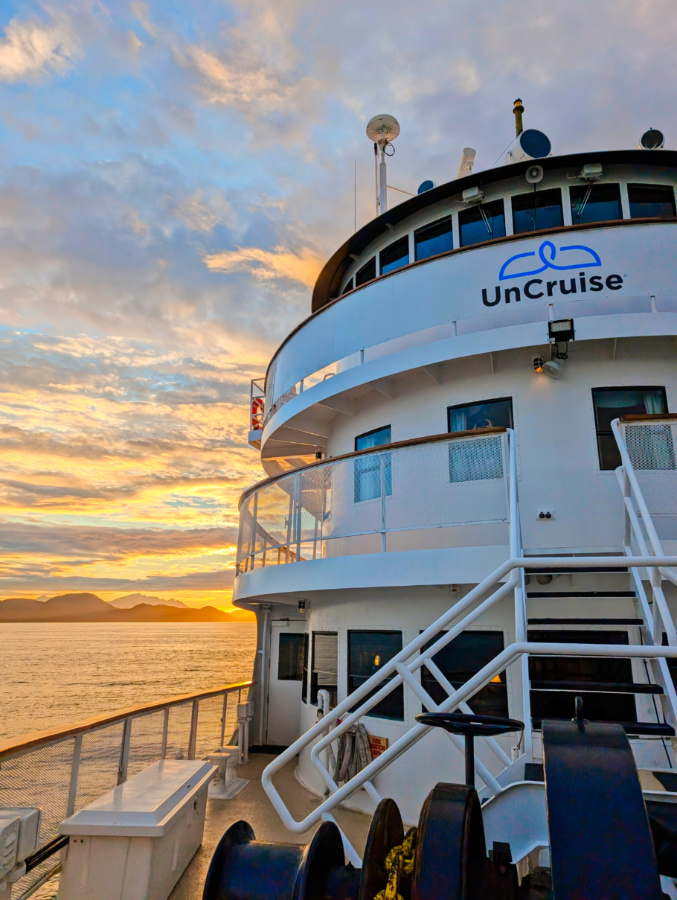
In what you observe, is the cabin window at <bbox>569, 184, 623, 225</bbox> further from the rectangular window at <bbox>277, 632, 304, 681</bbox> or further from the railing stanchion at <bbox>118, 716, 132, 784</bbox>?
the rectangular window at <bbox>277, 632, 304, 681</bbox>

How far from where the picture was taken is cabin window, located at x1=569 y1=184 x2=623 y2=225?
29.9 ft

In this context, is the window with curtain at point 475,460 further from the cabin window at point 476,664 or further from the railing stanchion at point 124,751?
the railing stanchion at point 124,751

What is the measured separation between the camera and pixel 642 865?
92.8 inches

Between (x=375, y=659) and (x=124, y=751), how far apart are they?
3.28m

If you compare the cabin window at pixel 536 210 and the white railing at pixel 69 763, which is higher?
the cabin window at pixel 536 210

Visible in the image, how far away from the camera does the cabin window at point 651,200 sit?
9.09m

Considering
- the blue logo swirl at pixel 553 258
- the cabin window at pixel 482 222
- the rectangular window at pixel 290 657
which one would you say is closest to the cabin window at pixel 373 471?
the blue logo swirl at pixel 553 258

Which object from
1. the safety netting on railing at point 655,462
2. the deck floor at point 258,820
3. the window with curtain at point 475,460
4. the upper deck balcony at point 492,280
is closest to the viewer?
the deck floor at point 258,820

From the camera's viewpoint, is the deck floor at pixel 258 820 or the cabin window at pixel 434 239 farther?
the cabin window at pixel 434 239

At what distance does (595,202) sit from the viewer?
30.0 ft

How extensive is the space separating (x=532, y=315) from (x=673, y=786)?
584 cm

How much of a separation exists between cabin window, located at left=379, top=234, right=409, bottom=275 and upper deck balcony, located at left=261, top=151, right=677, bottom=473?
2 centimetres

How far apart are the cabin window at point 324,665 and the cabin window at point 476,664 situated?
1961 millimetres

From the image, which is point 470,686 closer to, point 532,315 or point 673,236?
point 532,315
